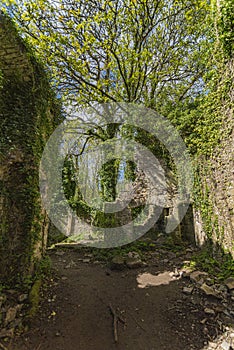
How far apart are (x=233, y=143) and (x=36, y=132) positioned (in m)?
4.36

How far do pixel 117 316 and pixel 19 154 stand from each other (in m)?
3.40

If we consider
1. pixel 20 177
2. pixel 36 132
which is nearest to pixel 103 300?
pixel 20 177

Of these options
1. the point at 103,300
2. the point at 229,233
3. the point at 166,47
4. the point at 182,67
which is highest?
the point at 166,47

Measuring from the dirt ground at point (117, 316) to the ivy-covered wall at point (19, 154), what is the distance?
87cm

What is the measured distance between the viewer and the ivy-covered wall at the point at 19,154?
10.7 feet

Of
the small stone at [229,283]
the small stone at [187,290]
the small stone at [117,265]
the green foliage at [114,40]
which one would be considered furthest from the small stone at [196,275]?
the green foliage at [114,40]

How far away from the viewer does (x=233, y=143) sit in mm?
4172

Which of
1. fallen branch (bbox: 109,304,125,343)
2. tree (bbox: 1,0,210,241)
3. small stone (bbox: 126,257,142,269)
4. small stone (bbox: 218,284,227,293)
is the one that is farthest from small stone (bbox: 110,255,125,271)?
tree (bbox: 1,0,210,241)

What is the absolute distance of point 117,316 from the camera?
3.01 m

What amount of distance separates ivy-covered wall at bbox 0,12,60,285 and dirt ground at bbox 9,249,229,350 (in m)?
0.87

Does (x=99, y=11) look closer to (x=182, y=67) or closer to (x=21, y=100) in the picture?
(x=182, y=67)

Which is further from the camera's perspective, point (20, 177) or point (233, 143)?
point (233, 143)

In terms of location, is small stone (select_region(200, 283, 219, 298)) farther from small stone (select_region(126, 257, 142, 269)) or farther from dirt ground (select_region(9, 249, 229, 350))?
small stone (select_region(126, 257, 142, 269))

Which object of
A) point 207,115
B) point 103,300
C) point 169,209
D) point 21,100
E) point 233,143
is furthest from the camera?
point 169,209
